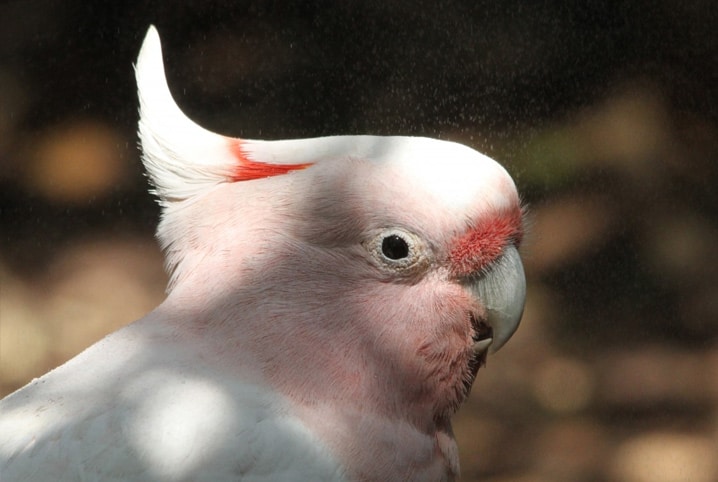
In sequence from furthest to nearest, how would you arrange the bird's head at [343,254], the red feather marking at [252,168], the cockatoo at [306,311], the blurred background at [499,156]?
the blurred background at [499,156] < the red feather marking at [252,168] < the bird's head at [343,254] < the cockatoo at [306,311]

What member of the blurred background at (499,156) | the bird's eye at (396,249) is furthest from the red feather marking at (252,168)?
the blurred background at (499,156)

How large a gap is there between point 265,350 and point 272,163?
0.39 metres

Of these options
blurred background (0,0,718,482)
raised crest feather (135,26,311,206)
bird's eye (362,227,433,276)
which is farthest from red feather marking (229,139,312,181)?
blurred background (0,0,718,482)

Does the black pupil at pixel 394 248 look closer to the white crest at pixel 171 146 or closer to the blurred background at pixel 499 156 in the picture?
the white crest at pixel 171 146

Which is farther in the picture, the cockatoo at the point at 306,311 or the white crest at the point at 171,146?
the white crest at the point at 171,146

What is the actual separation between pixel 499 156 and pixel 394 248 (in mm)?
1775

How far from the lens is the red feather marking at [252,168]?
182 cm

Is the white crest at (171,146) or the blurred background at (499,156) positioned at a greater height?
the white crest at (171,146)

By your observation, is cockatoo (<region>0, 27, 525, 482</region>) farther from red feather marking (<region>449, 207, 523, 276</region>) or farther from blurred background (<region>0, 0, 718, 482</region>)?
blurred background (<region>0, 0, 718, 482</region>)

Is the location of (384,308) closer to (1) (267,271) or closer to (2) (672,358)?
(1) (267,271)

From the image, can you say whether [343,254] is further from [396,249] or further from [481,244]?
[481,244]

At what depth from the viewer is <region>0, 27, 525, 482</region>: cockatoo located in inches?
61.4

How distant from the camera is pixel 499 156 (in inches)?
135

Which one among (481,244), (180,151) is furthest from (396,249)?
(180,151)
